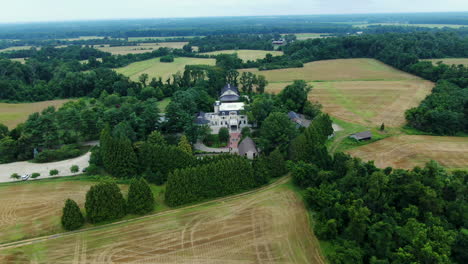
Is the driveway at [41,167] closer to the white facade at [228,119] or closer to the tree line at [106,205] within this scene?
the tree line at [106,205]

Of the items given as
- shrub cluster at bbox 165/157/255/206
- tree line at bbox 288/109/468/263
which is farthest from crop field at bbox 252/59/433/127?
shrub cluster at bbox 165/157/255/206

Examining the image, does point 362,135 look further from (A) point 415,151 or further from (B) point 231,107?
(B) point 231,107

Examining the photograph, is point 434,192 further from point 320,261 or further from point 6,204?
point 6,204

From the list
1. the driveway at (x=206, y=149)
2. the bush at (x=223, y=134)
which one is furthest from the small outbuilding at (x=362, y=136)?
the driveway at (x=206, y=149)

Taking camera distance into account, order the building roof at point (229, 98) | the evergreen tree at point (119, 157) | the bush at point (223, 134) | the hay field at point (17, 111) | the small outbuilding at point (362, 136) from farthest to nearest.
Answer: the building roof at point (229, 98), the hay field at point (17, 111), the bush at point (223, 134), the small outbuilding at point (362, 136), the evergreen tree at point (119, 157)

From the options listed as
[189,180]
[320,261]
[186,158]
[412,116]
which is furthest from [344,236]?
[412,116]
